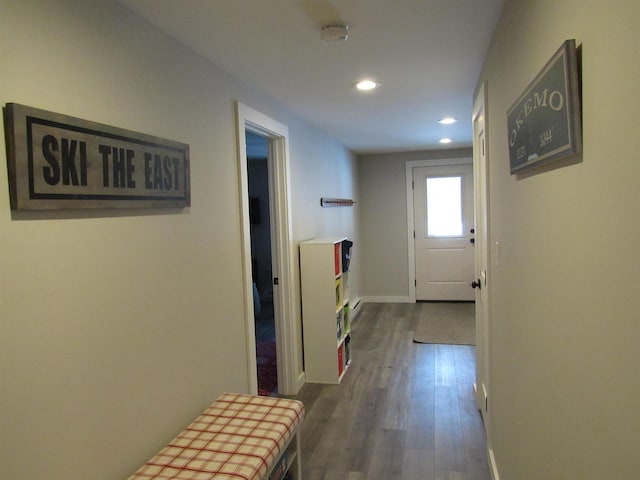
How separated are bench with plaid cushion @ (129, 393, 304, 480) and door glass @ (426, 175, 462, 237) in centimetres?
485

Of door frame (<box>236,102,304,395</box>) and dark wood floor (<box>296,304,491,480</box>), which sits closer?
dark wood floor (<box>296,304,491,480</box>)

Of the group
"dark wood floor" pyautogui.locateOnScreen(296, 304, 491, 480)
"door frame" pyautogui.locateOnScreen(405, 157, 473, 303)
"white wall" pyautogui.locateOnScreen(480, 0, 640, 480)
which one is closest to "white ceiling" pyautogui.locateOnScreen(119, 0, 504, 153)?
"white wall" pyautogui.locateOnScreen(480, 0, 640, 480)

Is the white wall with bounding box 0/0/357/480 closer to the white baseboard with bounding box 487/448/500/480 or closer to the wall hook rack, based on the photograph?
the white baseboard with bounding box 487/448/500/480

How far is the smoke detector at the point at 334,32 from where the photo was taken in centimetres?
193

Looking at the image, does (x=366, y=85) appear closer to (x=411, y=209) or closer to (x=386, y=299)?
(x=411, y=209)

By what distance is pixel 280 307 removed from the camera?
3518mm

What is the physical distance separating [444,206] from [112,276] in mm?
5599

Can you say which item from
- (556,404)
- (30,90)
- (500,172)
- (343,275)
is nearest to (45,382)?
(30,90)

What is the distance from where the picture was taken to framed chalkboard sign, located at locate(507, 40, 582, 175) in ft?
3.02

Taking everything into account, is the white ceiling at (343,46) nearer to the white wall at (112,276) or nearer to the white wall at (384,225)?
the white wall at (112,276)

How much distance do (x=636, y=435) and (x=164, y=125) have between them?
1908mm

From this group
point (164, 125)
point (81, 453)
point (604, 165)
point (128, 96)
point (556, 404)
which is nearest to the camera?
point (604, 165)

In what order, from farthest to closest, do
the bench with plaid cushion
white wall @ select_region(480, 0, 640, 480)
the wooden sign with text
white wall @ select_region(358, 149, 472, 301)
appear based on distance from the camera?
white wall @ select_region(358, 149, 472, 301) → the bench with plaid cushion → the wooden sign with text → white wall @ select_region(480, 0, 640, 480)

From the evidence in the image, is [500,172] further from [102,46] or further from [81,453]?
[81,453]
